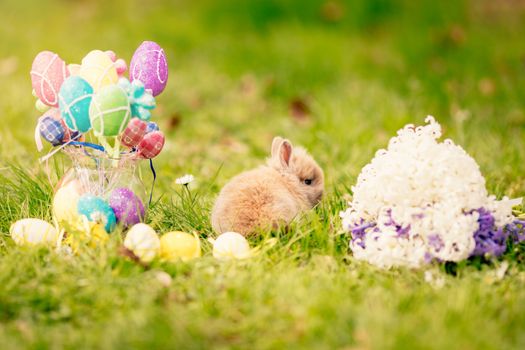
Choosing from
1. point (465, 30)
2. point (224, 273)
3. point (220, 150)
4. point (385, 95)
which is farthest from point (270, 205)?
point (465, 30)

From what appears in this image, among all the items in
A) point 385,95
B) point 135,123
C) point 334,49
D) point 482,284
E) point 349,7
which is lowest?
point 482,284

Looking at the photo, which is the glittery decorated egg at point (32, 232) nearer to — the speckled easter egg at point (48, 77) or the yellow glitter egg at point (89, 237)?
the yellow glitter egg at point (89, 237)

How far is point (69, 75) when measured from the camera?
291 cm

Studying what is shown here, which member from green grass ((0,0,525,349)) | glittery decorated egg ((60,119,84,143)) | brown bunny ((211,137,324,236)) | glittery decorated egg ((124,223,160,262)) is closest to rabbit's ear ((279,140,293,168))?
brown bunny ((211,137,324,236))

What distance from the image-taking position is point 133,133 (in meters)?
2.83

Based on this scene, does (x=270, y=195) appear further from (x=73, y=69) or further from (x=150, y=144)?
(x=73, y=69)

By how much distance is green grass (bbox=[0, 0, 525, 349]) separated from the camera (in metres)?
2.22

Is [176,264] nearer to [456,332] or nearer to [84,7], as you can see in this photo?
[456,332]

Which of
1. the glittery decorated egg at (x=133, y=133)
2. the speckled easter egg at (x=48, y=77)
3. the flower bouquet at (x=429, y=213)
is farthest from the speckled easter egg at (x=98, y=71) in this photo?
the flower bouquet at (x=429, y=213)

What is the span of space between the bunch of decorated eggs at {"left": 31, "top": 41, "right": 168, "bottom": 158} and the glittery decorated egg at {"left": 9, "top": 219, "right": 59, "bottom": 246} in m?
0.38

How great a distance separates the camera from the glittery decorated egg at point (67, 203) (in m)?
2.87

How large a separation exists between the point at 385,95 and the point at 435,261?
3.12 meters

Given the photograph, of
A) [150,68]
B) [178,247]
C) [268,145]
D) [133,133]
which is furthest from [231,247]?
[268,145]

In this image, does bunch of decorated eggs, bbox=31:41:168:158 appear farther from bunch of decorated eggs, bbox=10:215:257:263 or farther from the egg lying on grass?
the egg lying on grass
